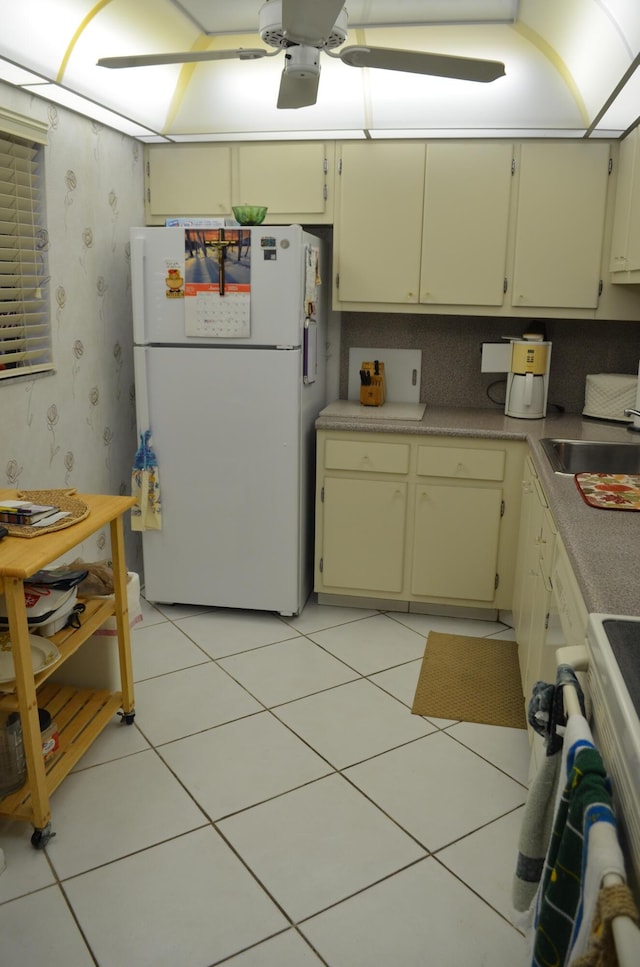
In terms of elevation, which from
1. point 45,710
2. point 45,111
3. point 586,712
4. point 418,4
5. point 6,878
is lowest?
point 6,878

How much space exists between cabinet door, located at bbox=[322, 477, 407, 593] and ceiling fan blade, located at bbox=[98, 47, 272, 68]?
1.72m

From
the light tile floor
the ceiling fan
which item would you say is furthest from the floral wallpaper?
the light tile floor

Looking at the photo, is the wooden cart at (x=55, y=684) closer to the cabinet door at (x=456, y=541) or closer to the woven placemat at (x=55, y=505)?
the woven placemat at (x=55, y=505)

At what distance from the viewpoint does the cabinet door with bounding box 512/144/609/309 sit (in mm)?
3121

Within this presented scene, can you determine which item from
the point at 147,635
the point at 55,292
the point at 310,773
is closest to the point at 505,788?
the point at 310,773

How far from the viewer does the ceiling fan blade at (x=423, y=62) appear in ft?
6.70

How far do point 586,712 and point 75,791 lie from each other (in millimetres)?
1558

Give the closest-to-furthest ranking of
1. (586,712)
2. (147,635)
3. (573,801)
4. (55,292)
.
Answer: (573,801) → (586,712) → (55,292) → (147,635)

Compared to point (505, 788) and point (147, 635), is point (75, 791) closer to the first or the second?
point (147, 635)

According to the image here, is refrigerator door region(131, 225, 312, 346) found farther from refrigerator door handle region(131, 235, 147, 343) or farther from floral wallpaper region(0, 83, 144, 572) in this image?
floral wallpaper region(0, 83, 144, 572)

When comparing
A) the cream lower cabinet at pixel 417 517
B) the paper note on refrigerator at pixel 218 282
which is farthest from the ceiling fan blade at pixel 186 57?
the cream lower cabinet at pixel 417 517

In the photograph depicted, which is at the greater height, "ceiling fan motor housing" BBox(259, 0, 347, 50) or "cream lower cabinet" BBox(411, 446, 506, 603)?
"ceiling fan motor housing" BBox(259, 0, 347, 50)

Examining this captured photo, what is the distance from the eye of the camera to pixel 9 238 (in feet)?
8.34

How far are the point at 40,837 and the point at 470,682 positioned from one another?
1.58m
